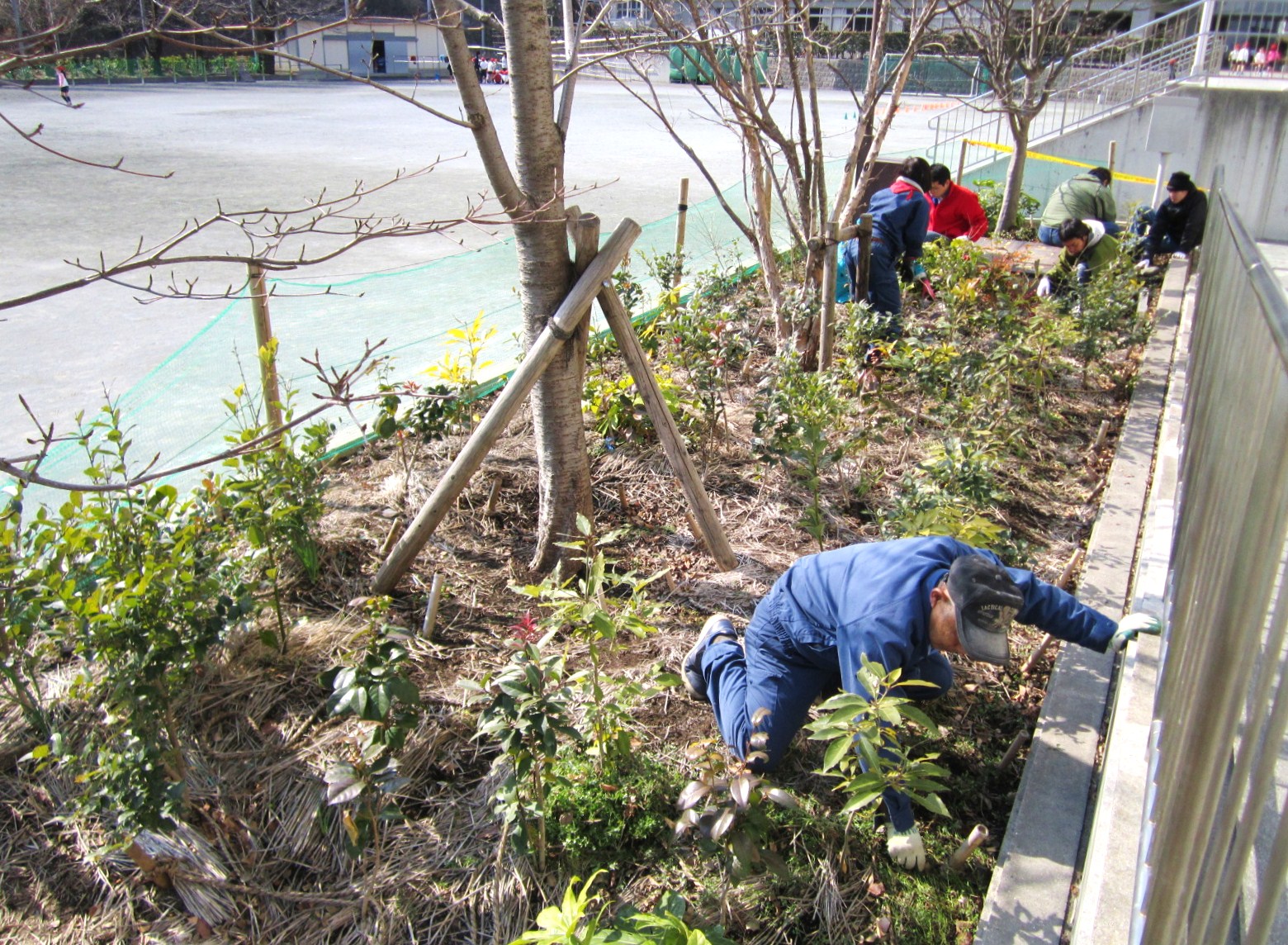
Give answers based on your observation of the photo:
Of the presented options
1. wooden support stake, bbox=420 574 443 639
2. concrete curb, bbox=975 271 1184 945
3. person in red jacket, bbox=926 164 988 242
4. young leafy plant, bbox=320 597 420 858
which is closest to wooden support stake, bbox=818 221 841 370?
concrete curb, bbox=975 271 1184 945

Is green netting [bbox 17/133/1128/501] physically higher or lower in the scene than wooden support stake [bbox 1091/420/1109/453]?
higher

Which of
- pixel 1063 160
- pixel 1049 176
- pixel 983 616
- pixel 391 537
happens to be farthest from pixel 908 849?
pixel 1063 160

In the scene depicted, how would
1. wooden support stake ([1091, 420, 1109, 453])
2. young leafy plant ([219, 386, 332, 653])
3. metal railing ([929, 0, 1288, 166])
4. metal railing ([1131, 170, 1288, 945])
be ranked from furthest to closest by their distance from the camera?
metal railing ([929, 0, 1288, 166])
wooden support stake ([1091, 420, 1109, 453])
young leafy plant ([219, 386, 332, 653])
metal railing ([1131, 170, 1288, 945])

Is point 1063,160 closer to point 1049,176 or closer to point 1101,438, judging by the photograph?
point 1049,176

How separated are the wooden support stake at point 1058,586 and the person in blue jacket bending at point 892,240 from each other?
269 centimetres

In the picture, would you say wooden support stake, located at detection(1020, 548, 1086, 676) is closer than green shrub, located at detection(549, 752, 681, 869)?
No

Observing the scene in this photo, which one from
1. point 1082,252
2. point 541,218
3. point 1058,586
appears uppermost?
point 541,218

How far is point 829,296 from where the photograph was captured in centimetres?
549

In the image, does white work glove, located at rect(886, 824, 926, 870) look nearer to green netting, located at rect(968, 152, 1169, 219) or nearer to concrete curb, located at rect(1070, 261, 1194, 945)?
concrete curb, located at rect(1070, 261, 1194, 945)

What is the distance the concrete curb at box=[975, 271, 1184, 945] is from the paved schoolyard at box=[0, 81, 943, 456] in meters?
2.30

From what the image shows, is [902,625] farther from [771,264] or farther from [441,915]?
[771,264]

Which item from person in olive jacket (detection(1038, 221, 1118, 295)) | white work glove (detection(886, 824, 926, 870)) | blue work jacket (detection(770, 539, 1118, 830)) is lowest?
white work glove (detection(886, 824, 926, 870))

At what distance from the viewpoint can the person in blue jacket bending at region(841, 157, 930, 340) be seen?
6594mm

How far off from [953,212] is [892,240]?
9.31ft
